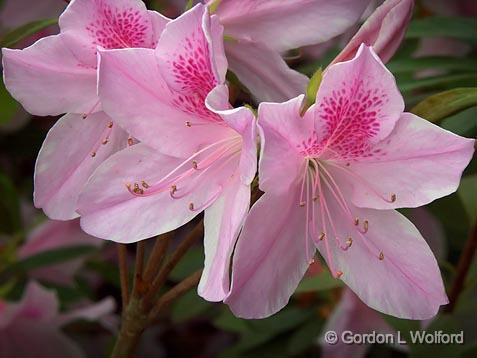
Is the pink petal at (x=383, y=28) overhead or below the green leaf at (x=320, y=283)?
overhead

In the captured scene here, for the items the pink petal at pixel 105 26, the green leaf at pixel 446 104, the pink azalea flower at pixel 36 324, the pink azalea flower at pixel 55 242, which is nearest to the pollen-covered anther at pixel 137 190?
the pink petal at pixel 105 26

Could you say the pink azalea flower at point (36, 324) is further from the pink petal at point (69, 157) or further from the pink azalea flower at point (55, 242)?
the pink petal at point (69, 157)

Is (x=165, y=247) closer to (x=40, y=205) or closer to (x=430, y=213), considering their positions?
(x=40, y=205)

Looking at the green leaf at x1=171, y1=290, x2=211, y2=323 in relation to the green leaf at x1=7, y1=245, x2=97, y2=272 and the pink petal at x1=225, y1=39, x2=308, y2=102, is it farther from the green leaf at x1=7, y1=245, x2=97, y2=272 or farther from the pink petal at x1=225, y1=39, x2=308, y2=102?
the pink petal at x1=225, y1=39, x2=308, y2=102

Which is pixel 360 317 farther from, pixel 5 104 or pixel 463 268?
pixel 5 104

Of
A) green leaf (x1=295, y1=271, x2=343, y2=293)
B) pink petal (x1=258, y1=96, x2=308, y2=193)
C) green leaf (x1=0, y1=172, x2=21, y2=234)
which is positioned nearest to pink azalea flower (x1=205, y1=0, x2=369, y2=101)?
pink petal (x1=258, y1=96, x2=308, y2=193)

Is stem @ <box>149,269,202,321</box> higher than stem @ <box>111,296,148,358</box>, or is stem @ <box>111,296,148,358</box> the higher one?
stem @ <box>149,269,202,321</box>
